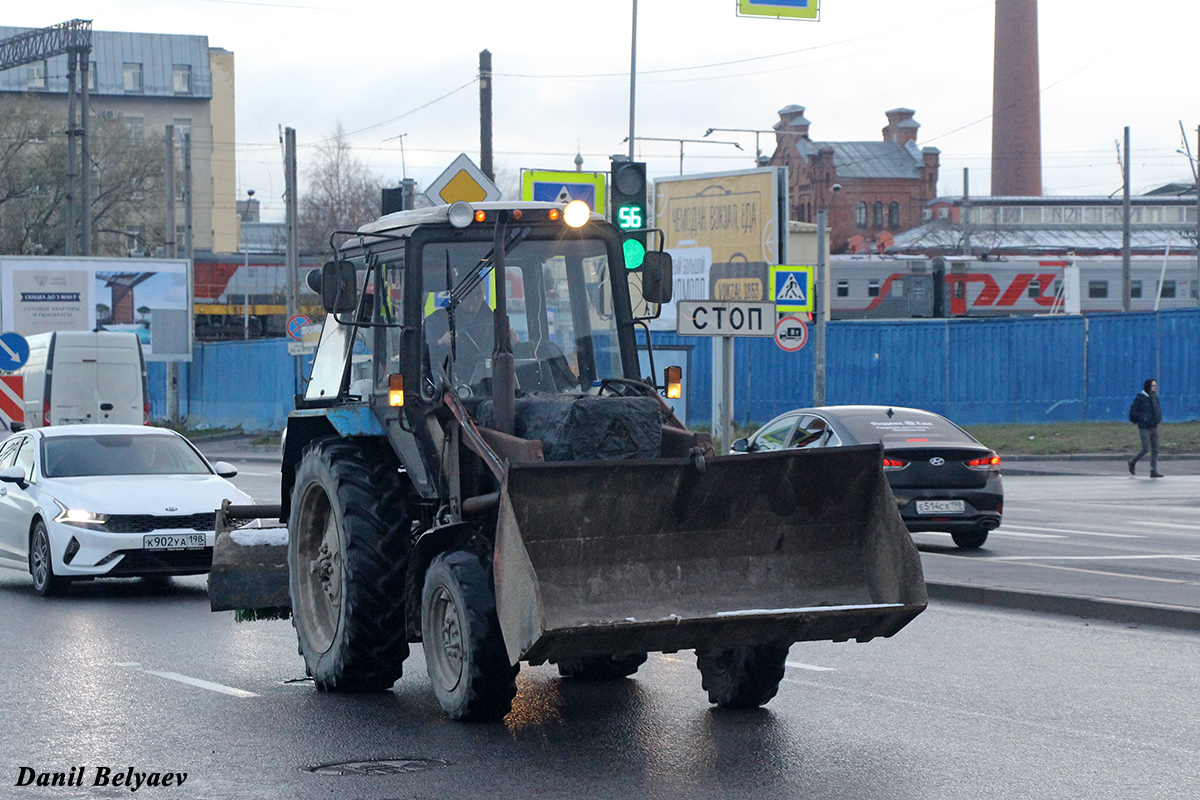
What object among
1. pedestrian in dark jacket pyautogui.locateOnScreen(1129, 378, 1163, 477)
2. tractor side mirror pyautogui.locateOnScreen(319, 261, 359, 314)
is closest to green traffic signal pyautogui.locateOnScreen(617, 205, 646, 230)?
tractor side mirror pyautogui.locateOnScreen(319, 261, 359, 314)

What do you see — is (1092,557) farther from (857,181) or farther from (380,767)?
(857,181)

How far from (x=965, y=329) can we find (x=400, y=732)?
1277 inches

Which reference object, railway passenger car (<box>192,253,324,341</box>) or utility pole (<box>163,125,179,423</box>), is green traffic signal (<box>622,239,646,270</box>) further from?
railway passenger car (<box>192,253,324,341</box>)

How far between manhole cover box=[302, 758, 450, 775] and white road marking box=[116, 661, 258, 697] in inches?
73.1

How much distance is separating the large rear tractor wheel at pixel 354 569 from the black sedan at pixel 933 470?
24.3 feet

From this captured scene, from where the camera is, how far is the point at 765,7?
601 inches

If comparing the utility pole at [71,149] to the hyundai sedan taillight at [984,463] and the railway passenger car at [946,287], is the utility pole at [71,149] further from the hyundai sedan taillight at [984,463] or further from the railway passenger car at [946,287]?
the hyundai sedan taillight at [984,463]

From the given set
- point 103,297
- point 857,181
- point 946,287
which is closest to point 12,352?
point 103,297

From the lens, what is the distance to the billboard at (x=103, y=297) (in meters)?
43.7

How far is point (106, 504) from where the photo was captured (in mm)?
12625

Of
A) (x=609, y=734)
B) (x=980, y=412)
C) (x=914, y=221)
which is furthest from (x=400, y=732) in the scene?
(x=914, y=221)

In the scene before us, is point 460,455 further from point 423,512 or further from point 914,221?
point 914,221

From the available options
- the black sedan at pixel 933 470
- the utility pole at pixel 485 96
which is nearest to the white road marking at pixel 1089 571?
the black sedan at pixel 933 470

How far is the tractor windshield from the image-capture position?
7.80m
